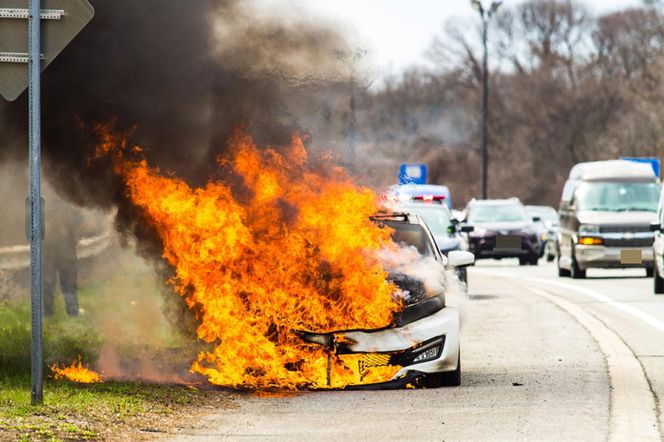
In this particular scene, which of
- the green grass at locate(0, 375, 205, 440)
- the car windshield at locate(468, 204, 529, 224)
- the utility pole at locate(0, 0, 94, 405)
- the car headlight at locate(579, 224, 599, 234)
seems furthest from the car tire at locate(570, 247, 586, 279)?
the utility pole at locate(0, 0, 94, 405)

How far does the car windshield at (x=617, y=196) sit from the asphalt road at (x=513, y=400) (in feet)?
35.6

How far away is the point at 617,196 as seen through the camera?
93.5 feet

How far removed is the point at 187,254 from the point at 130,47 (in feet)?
8.48

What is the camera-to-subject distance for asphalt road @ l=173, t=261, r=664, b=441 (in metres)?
8.52

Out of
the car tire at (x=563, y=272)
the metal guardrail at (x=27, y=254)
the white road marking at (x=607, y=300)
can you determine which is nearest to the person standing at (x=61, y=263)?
the metal guardrail at (x=27, y=254)

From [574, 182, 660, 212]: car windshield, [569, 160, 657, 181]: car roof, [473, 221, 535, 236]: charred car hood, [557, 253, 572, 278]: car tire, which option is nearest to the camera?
[574, 182, 660, 212]: car windshield

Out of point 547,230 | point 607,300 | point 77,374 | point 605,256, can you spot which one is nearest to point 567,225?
point 605,256

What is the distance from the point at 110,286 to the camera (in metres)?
23.5

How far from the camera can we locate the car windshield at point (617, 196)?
28.2 metres

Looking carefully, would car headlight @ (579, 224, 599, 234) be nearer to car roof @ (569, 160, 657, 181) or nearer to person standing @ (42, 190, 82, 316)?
car roof @ (569, 160, 657, 181)

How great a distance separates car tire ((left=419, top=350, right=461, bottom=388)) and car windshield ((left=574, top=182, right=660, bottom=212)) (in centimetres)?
1772

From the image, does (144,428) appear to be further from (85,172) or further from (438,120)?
(438,120)

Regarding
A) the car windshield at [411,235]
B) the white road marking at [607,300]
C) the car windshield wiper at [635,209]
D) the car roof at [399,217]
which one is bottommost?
the white road marking at [607,300]

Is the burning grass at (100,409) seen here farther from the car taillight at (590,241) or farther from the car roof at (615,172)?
the car roof at (615,172)
